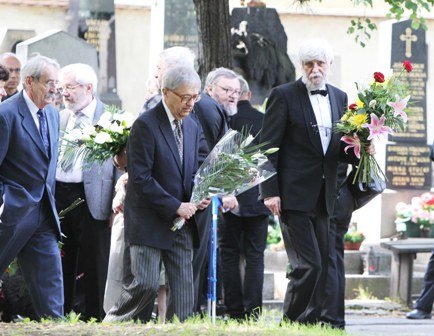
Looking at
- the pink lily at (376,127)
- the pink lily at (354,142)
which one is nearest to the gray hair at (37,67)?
the pink lily at (354,142)

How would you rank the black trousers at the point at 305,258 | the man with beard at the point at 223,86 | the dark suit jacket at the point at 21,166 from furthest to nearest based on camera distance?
1. the man with beard at the point at 223,86
2. the black trousers at the point at 305,258
3. the dark suit jacket at the point at 21,166

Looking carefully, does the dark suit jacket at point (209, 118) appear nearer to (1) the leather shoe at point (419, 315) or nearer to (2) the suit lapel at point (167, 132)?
(2) the suit lapel at point (167, 132)

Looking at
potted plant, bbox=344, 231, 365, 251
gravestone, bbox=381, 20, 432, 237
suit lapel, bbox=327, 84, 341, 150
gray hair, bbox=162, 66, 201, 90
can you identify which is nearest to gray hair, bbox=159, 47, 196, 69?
gray hair, bbox=162, 66, 201, 90

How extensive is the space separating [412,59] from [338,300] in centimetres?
1082

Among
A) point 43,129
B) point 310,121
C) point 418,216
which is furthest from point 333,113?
point 418,216

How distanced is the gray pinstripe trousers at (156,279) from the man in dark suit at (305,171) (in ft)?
3.99

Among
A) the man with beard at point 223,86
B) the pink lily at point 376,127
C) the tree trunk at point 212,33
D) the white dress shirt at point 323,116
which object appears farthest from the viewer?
the tree trunk at point 212,33

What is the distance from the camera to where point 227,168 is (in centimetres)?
848

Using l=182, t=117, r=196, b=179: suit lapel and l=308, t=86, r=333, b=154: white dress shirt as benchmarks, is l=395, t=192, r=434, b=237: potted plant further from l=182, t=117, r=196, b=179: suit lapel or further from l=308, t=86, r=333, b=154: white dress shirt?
l=182, t=117, r=196, b=179: suit lapel

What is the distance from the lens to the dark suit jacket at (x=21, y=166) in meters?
8.43

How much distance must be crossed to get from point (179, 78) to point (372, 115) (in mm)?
1659

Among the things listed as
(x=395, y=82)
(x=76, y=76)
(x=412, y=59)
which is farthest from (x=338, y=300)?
(x=412, y=59)

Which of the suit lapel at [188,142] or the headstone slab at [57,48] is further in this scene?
the headstone slab at [57,48]

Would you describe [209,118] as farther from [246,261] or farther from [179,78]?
[246,261]
